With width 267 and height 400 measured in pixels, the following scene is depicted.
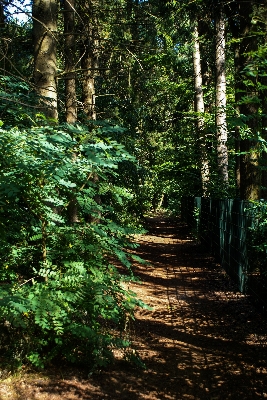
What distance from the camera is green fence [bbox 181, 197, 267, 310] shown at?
292 inches

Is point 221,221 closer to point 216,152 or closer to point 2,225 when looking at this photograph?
point 216,152

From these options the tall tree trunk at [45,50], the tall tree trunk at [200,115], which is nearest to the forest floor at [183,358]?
the tall tree trunk at [45,50]

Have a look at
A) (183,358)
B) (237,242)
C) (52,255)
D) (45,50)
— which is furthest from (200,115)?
(52,255)

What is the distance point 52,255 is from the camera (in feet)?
15.1

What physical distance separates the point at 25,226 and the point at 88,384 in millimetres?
1861

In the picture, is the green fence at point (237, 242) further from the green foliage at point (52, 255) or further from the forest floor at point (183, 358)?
the green foliage at point (52, 255)

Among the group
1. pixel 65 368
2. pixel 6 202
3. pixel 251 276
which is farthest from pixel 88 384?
pixel 251 276

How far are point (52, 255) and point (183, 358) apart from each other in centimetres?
241

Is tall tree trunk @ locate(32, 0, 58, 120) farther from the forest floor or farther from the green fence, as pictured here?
the green fence

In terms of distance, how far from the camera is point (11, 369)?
4.19 meters

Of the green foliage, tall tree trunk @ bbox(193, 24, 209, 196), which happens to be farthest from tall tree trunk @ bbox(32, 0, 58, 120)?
tall tree trunk @ bbox(193, 24, 209, 196)

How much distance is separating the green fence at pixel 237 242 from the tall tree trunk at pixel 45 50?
3.97m

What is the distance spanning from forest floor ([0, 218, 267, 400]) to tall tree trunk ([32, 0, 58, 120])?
9.30 feet

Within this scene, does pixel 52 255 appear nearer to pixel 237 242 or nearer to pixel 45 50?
pixel 45 50
